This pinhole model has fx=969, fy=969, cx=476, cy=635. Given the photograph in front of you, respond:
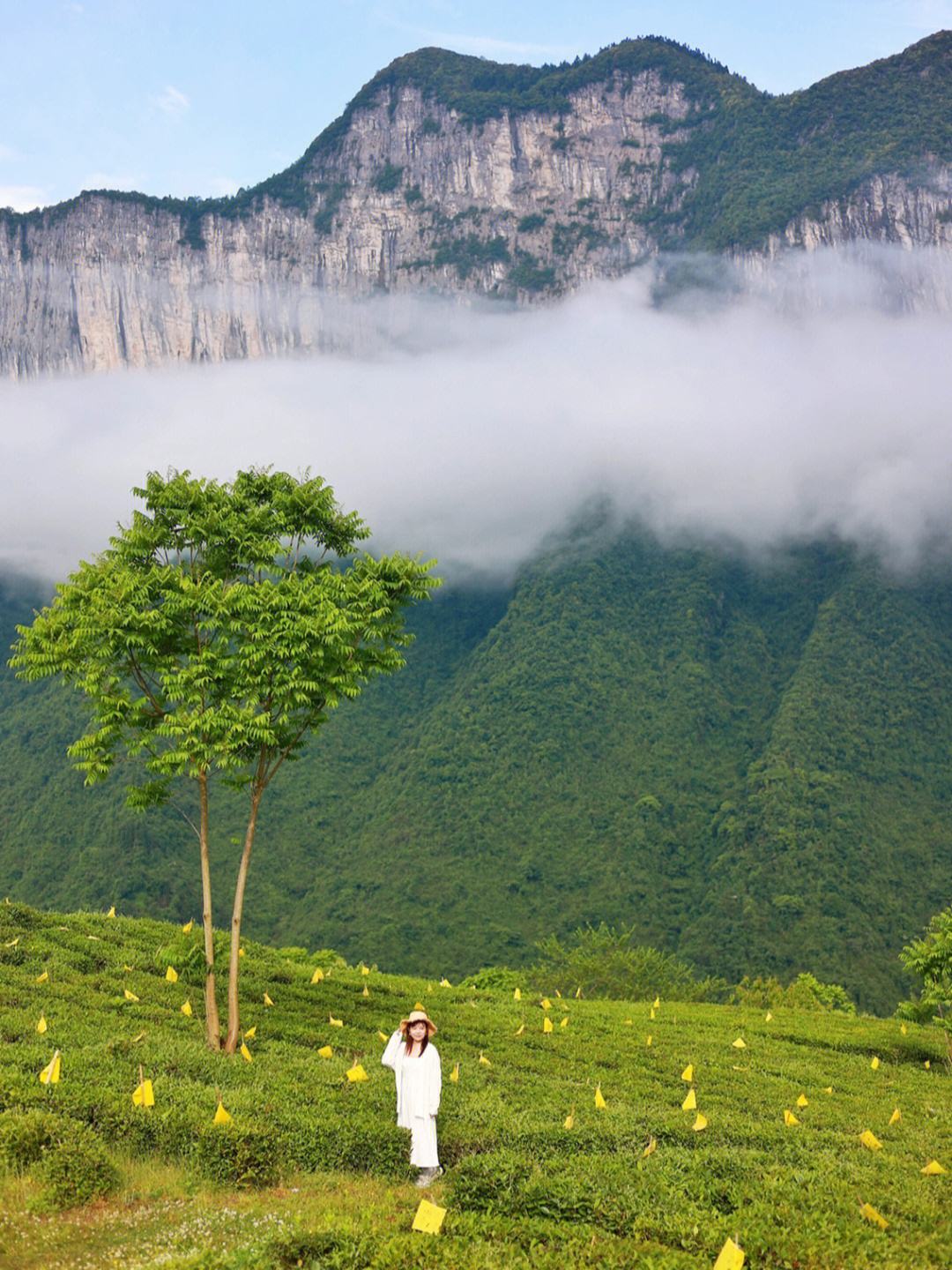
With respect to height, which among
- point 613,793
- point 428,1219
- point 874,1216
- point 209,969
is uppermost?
point 428,1219

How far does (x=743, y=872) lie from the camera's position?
7712cm

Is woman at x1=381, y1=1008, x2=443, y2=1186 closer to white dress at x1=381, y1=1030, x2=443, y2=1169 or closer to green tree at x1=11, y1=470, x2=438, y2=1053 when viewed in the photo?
white dress at x1=381, y1=1030, x2=443, y2=1169

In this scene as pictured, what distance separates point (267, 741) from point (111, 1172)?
679 cm

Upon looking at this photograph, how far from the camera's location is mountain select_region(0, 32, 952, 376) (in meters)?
150

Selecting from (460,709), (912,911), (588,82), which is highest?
(588,82)

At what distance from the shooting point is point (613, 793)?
3452 inches

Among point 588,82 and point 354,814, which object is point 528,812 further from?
point 588,82

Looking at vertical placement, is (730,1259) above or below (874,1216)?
above

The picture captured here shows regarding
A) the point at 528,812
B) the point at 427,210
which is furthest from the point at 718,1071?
the point at 427,210

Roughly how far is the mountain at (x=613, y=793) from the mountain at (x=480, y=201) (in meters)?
65.0

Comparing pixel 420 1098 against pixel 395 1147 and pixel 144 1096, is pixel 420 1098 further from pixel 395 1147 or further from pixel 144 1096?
pixel 144 1096

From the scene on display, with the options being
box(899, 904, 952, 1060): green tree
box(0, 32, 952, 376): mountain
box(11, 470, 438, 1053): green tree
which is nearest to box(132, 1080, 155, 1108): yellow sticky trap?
box(11, 470, 438, 1053): green tree

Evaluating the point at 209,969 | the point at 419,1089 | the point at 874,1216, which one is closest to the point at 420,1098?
the point at 419,1089

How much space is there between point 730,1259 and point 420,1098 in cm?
410
